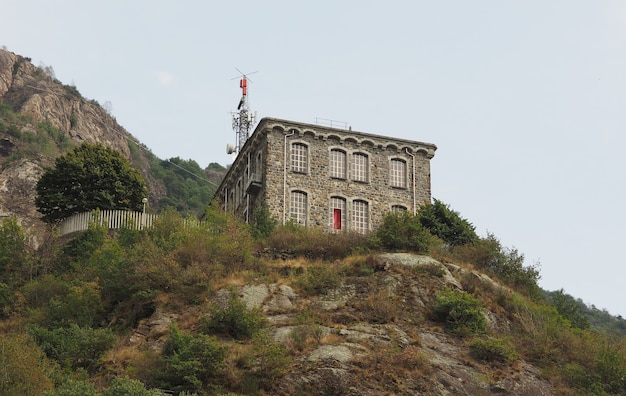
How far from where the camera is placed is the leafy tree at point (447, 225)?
49.1m

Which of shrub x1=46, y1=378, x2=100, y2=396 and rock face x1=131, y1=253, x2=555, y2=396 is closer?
shrub x1=46, y1=378, x2=100, y2=396

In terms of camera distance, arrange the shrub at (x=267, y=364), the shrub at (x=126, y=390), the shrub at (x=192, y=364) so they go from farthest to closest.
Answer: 1. the shrub at (x=267, y=364)
2. the shrub at (x=192, y=364)
3. the shrub at (x=126, y=390)

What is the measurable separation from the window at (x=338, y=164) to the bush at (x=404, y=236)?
851 cm

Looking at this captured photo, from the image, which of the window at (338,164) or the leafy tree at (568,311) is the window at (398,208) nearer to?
the window at (338,164)

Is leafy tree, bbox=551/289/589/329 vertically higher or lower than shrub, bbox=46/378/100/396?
higher

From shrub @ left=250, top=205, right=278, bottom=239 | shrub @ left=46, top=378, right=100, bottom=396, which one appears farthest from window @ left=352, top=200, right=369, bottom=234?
shrub @ left=46, top=378, right=100, bottom=396

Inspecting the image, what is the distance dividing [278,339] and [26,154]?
1858 inches

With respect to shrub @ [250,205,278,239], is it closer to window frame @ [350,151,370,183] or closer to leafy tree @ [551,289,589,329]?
window frame @ [350,151,370,183]

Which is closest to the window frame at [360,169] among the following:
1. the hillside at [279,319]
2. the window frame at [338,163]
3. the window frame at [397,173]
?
the window frame at [338,163]

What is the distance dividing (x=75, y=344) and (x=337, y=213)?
20410 mm

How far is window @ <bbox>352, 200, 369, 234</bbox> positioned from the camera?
51.2 m

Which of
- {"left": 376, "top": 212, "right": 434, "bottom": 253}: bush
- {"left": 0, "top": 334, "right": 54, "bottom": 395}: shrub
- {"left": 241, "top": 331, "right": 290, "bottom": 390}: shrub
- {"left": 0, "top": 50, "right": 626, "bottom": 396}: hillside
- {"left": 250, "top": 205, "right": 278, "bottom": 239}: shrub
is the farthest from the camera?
{"left": 250, "top": 205, "right": 278, "bottom": 239}: shrub

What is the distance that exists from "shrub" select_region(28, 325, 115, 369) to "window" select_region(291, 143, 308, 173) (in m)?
18.7

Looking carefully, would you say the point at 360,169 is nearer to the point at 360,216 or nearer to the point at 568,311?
the point at 360,216
